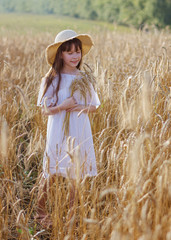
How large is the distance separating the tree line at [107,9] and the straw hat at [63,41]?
5731 mm

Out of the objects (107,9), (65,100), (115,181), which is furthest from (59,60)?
(107,9)

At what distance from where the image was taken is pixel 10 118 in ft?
6.87

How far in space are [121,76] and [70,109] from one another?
1032mm

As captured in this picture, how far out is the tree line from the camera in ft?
71.4

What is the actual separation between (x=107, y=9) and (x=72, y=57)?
2850 cm

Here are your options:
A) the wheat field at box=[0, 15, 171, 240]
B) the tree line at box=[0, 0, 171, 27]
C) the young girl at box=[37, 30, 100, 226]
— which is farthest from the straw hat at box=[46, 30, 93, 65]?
the tree line at box=[0, 0, 171, 27]

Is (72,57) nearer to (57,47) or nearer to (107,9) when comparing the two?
(57,47)

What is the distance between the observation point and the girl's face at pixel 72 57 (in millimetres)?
1525

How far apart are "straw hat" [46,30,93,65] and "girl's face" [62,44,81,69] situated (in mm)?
56

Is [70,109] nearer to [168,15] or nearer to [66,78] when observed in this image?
[66,78]

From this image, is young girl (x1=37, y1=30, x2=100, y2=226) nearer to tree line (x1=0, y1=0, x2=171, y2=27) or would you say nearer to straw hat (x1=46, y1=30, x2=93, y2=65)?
straw hat (x1=46, y1=30, x2=93, y2=65)

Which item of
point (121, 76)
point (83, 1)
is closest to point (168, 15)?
point (83, 1)

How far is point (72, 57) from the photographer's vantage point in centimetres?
152

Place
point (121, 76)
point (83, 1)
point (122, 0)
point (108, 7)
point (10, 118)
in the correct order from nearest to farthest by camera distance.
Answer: point (10, 118) < point (121, 76) < point (122, 0) < point (108, 7) < point (83, 1)
